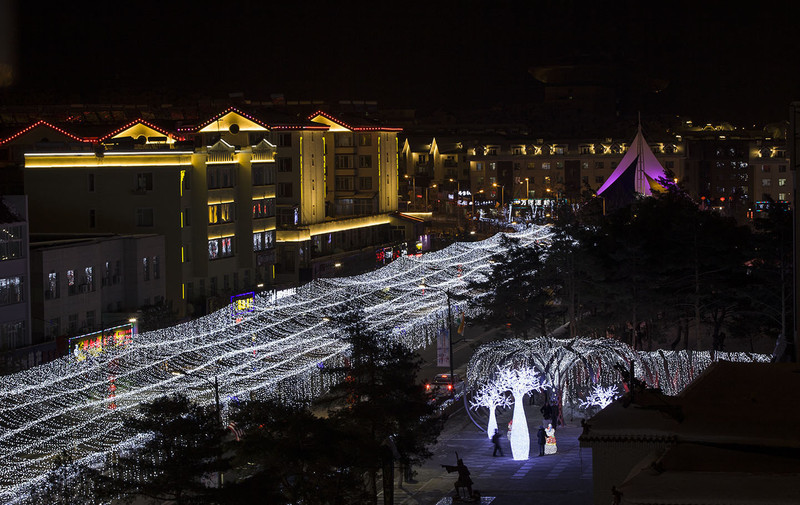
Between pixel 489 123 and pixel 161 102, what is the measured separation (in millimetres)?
33374

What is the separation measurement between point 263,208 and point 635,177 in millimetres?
17059

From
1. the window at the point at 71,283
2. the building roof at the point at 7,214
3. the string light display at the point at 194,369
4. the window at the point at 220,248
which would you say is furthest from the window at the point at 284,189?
the building roof at the point at 7,214

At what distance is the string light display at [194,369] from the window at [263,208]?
9.25 meters

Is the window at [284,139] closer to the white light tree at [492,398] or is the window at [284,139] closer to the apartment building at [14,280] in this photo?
the apartment building at [14,280]

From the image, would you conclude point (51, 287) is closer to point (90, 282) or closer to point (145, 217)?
point (90, 282)

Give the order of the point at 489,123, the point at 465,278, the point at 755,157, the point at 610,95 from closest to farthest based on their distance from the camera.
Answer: the point at 465,278
the point at 755,157
the point at 489,123
the point at 610,95

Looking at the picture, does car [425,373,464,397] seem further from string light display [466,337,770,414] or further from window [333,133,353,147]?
window [333,133,353,147]

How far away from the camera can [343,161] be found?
58844 millimetres

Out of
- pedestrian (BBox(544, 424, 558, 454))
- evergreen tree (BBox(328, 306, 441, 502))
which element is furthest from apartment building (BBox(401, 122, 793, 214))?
evergreen tree (BBox(328, 306, 441, 502))

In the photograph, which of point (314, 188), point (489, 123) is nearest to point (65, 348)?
point (314, 188)

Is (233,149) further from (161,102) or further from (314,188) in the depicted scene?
(161,102)

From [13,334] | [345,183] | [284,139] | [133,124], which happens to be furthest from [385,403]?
[345,183]

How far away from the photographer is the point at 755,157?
263 ft

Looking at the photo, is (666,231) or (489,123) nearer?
(666,231)
